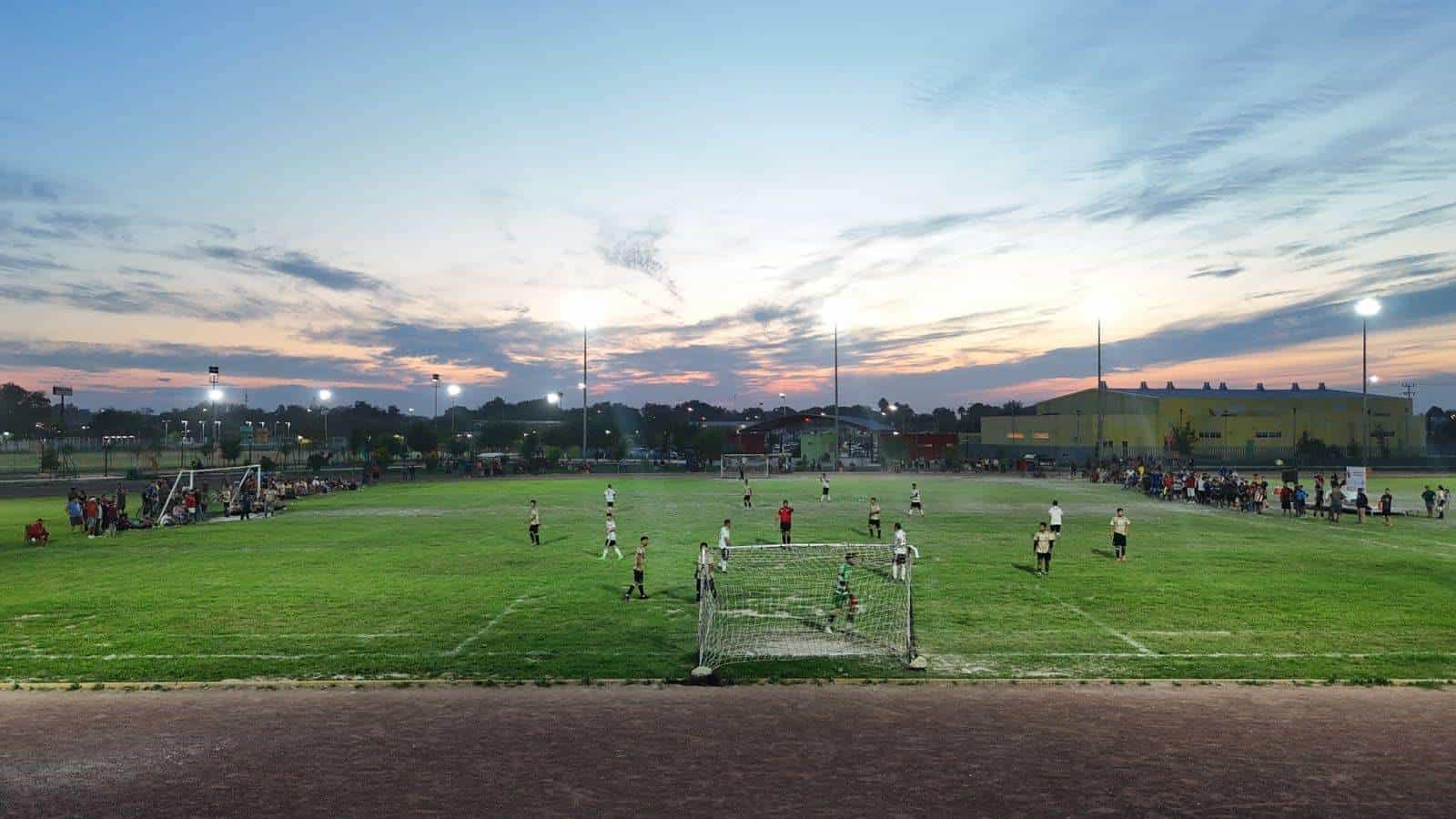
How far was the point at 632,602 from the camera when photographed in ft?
64.1

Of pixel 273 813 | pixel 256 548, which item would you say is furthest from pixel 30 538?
pixel 273 813

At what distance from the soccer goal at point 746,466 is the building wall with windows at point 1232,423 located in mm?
41257

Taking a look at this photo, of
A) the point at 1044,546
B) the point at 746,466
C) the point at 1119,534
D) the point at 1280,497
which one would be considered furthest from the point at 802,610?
the point at 746,466

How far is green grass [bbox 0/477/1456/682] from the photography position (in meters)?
14.5

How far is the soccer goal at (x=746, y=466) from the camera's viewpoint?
76338 mm

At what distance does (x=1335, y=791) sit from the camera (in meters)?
9.32

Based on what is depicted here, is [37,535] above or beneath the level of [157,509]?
beneath

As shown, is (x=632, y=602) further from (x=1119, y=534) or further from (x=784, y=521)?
(x=1119, y=534)

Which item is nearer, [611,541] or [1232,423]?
[611,541]

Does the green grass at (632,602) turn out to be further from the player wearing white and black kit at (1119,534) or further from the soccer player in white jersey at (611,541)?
the soccer player in white jersey at (611,541)

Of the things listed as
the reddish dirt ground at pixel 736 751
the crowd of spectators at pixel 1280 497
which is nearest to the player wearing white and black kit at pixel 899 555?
the reddish dirt ground at pixel 736 751

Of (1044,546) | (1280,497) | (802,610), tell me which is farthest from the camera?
(1280,497)

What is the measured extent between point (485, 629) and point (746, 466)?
63.0 metres

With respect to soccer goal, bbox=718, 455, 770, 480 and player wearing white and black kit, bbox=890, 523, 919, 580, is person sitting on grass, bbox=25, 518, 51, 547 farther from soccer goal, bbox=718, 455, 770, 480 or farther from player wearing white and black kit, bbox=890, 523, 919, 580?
soccer goal, bbox=718, 455, 770, 480
